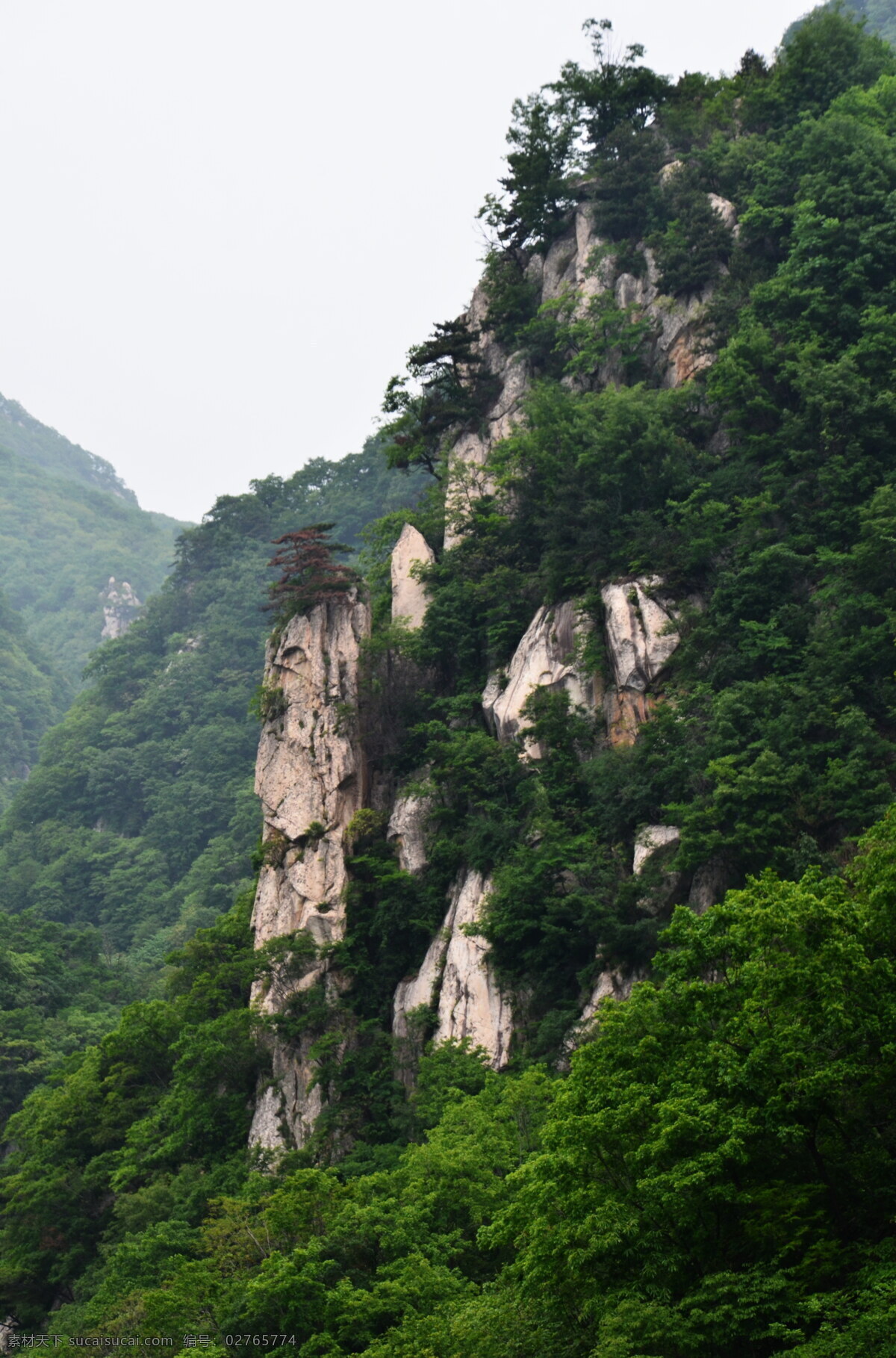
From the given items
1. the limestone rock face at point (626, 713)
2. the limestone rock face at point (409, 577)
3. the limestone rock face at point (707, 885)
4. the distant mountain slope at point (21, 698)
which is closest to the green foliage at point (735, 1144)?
the limestone rock face at point (707, 885)

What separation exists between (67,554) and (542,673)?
349ft

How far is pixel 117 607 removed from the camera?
351 ft

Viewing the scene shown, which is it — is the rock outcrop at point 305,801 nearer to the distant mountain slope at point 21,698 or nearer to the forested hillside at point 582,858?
the forested hillside at point 582,858

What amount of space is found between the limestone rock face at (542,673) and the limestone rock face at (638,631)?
0.84 metres

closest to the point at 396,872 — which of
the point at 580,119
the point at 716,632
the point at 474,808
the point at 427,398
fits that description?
the point at 474,808

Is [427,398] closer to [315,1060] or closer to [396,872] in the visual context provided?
[396,872]

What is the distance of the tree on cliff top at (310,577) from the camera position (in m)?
32.5

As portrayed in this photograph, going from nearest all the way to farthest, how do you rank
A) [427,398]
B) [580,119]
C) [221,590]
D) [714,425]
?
[714,425], [427,398], [580,119], [221,590]

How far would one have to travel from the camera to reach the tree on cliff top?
107ft

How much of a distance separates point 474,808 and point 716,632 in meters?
6.75

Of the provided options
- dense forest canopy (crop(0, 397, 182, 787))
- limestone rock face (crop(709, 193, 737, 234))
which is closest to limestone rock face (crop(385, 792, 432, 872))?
limestone rock face (crop(709, 193, 737, 234))

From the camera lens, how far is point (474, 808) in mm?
27453

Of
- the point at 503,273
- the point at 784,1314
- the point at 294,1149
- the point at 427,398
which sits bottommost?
the point at 784,1314

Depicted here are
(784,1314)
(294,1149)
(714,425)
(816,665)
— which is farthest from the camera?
(714,425)
